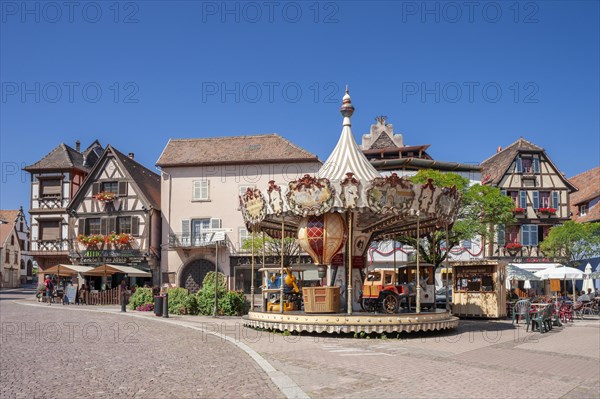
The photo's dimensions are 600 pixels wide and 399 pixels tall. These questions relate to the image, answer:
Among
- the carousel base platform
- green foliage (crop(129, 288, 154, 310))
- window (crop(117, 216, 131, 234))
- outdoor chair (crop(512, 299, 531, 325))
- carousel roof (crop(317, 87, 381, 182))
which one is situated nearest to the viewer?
the carousel base platform

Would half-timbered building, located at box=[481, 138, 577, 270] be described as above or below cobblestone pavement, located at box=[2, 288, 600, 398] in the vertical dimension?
above

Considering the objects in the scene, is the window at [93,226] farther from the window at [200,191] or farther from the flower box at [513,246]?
the flower box at [513,246]

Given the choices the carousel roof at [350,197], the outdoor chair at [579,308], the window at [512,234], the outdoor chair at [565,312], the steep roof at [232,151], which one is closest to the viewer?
the carousel roof at [350,197]

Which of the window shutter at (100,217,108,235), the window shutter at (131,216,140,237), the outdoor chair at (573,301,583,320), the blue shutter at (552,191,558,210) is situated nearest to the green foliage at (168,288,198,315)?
the outdoor chair at (573,301,583,320)

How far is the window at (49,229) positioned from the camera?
4575 cm

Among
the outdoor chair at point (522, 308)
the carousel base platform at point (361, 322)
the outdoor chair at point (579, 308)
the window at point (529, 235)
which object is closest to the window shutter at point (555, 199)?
the window at point (529, 235)

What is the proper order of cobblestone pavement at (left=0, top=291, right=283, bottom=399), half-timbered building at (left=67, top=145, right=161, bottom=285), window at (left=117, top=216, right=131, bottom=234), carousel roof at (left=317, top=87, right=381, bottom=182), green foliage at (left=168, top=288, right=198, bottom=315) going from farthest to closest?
1. window at (left=117, top=216, right=131, bottom=234)
2. half-timbered building at (left=67, top=145, right=161, bottom=285)
3. green foliage at (left=168, top=288, right=198, bottom=315)
4. carousel roof at (left=317, top=87, right=381, bottom=182)
5. cobblestone pavement at (left=0, top=291, right=283, bottom=399)

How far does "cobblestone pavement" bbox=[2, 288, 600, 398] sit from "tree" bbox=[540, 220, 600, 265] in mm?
19593

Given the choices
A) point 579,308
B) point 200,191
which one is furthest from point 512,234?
point 200,191

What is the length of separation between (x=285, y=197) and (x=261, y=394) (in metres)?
9.67

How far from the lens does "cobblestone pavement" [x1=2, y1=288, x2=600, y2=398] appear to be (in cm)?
876

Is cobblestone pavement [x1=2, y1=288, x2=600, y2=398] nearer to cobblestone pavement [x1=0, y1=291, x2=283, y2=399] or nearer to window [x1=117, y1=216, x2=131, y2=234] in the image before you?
cobblestone pavement [x1=0, y1=291, x2=283, y2=399]

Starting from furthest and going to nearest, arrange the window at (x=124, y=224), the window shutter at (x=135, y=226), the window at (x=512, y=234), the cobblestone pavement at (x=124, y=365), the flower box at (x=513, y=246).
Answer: the window at (x=512, y=234), the flower box at (x=513, y=246), the window at (x=124, y=224), the window shutter at (x=135, y=226), the cobblestone pavement at (x=124, y=365)

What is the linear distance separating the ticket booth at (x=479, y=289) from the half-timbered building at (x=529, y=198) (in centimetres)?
1996
